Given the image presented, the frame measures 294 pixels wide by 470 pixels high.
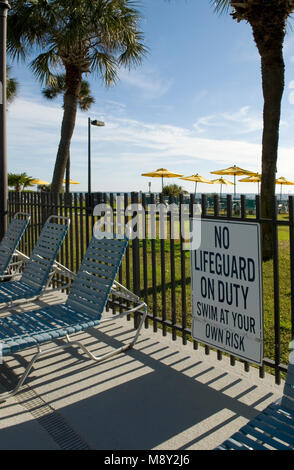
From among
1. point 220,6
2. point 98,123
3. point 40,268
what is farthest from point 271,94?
point 98,123

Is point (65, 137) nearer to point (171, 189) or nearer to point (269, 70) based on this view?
point (269, 70)

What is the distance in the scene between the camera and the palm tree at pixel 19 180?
33.3 m

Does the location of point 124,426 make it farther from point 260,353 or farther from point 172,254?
point 172,254

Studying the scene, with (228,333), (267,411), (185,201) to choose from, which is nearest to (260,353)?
(228,333)

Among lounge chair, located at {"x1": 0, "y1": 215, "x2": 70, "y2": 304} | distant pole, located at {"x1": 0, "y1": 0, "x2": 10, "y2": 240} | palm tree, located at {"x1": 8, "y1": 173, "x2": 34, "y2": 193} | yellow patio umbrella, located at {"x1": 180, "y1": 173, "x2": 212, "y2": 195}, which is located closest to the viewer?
lounge chair, located at {"x1": 0, "y1": 215, "x2": 70, "y2": 304}

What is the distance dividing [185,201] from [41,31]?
11008 mm

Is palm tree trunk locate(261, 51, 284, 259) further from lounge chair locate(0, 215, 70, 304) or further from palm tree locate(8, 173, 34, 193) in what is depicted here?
palm tree locate(8, 173, 34, 193)

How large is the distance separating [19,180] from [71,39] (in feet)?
77.7

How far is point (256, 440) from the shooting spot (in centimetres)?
187

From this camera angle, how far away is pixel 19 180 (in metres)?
33.7

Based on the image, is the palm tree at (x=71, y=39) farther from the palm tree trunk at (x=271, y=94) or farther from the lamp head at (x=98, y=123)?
the lamp head at (x=98, y=123)

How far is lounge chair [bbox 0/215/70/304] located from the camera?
4.45 metres

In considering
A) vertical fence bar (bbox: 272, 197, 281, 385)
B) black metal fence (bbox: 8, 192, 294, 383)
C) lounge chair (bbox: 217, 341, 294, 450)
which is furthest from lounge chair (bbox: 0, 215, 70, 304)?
lounge chair (bbox: 217, 341, 294, 450)

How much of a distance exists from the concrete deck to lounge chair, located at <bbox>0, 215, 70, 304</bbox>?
0.71 metres
